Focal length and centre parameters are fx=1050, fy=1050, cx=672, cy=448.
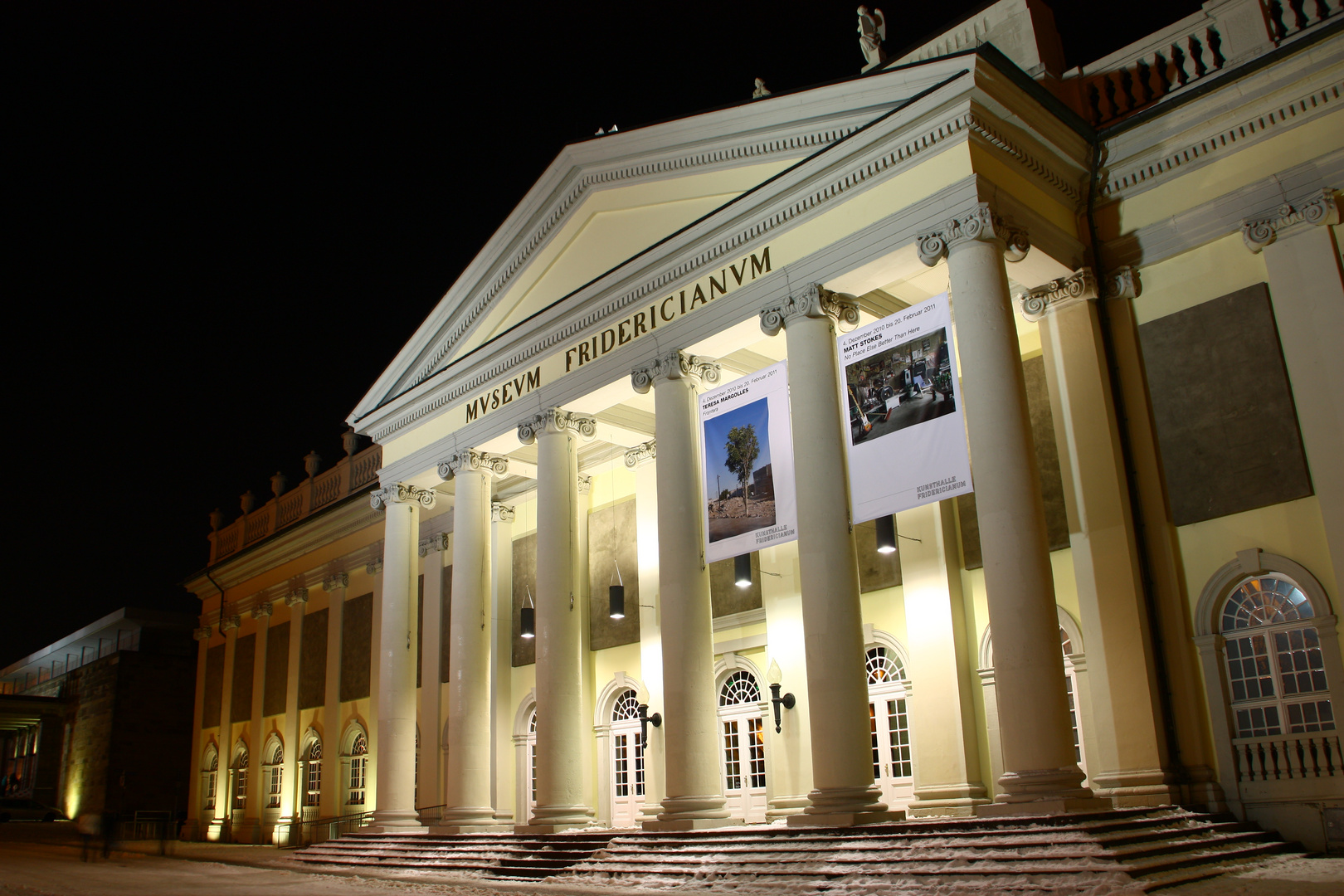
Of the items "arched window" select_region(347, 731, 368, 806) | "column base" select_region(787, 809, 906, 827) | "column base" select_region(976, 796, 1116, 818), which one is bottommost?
"column base" select_region(787, 809, 906, 827)

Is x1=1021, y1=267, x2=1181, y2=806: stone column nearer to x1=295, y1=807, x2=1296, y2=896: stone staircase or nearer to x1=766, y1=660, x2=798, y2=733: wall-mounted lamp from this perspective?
x1=295, y1=807, x2=1296, y2=896: stone staircase

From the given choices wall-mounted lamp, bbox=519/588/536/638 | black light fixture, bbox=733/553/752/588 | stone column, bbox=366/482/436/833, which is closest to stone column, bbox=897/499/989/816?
black light fixture, bbox=733/553/752/588

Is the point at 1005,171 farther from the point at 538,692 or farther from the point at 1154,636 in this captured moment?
the point at 538,692

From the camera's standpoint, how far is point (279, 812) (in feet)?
91.7

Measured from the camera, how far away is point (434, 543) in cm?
2484

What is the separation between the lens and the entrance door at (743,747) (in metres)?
17.8

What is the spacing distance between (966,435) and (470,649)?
10.3m

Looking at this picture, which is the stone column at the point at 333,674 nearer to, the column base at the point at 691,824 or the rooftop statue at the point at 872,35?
the column base at the point at 691,824

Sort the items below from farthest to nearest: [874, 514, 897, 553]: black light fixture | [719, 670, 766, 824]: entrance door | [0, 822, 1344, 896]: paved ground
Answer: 1. [719, 670, 766, 824]: entrance door
2. [874, 514, 897, 553]: black light fixture
3. [0, 822, 1344, 896]: paved ground

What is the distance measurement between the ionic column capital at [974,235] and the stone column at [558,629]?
7357 mm

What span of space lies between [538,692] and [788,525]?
17.9 ft

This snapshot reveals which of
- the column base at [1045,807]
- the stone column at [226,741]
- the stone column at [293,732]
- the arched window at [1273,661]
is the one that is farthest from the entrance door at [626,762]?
the stone column at [226,741]

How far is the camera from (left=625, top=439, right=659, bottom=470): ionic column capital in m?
20.2

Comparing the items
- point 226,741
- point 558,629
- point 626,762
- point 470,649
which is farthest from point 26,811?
point 558,629
